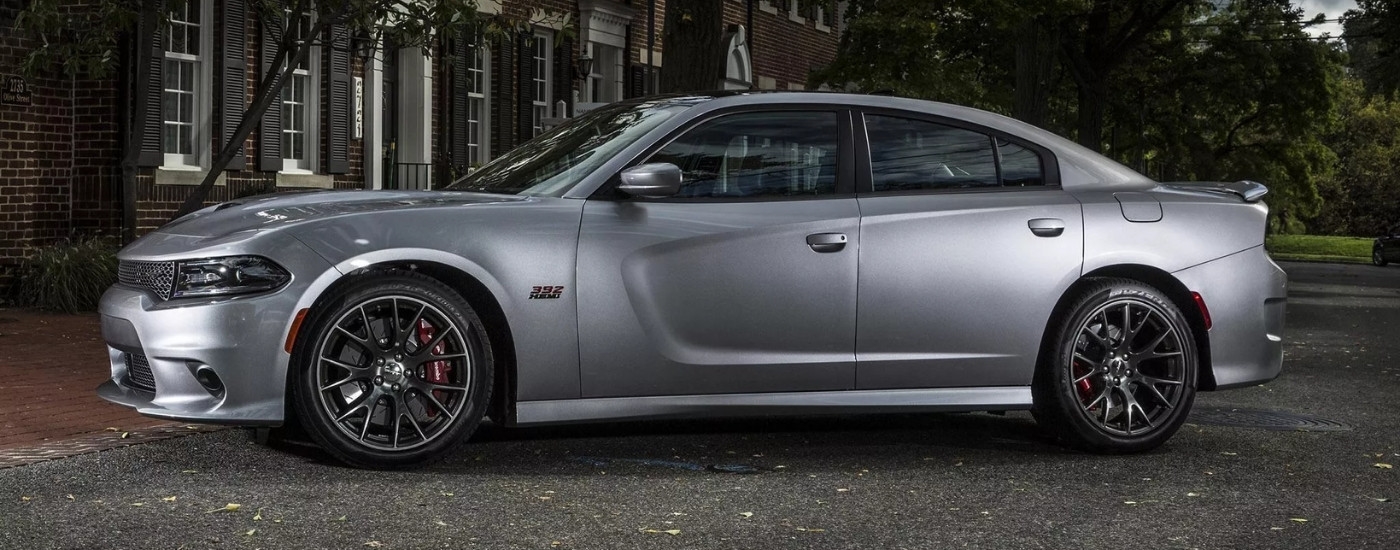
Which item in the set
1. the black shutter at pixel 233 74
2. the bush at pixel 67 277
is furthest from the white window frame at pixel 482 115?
the bush at pixel 67 277

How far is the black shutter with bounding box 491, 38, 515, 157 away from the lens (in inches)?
903

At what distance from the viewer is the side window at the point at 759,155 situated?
22.4 feet

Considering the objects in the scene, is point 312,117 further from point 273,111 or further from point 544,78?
point 544,78

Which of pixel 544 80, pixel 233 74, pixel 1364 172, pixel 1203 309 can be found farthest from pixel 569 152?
pixel 1364 172

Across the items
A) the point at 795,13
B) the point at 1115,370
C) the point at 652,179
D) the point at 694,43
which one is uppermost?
the point at 795,13

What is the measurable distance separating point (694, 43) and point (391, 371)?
34.5 feet

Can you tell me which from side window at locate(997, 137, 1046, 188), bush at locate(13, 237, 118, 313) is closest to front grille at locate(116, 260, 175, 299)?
side window at locate(997, 137, 1046, 188)

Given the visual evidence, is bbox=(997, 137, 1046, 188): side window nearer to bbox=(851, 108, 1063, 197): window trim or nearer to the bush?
bbox=(851, 108, 1063, 197): window trim

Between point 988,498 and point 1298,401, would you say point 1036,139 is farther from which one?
point 1298,401

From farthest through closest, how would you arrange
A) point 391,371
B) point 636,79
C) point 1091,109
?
1. point 1091,109
2. point 636,79
3. point 391,371

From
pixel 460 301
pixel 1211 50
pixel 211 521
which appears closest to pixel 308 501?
pixel 211 521

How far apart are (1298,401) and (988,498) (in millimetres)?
4145

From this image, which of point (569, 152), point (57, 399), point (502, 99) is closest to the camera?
point (569, 152)

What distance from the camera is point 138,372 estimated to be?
21.0 ft
